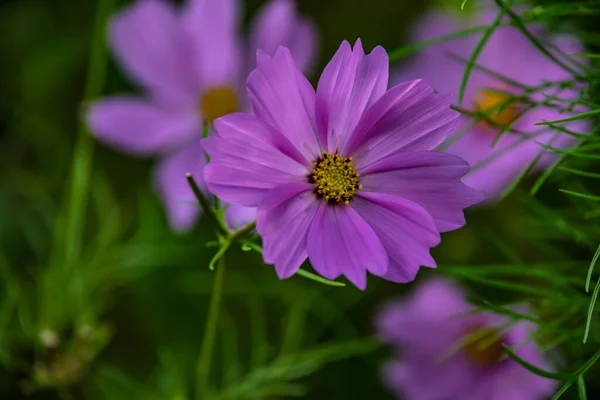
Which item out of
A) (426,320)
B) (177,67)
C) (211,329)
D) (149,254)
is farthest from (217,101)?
(211,329)

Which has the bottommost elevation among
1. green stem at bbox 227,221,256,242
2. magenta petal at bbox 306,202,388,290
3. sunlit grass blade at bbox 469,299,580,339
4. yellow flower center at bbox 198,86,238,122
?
yellow flower center at bbox 198,86,238,122

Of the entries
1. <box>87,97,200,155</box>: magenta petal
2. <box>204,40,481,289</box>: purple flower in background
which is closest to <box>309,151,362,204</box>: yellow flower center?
<box>204,40,481,289</box>: purple flower in background

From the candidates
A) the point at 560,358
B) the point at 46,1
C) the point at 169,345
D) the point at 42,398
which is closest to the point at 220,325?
the point at 169,345

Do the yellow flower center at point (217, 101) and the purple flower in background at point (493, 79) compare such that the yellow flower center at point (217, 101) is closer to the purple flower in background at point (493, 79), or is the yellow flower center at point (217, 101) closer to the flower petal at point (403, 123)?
the purple flower in background at point (493, 79)

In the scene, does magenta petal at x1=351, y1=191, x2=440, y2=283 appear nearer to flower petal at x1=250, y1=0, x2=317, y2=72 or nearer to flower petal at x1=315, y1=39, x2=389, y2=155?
flower petal at x1=315, y1=39, x2=389, y2=155

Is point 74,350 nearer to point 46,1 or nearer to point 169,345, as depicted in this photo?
point 169,345

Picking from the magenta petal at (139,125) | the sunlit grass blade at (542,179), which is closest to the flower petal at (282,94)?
the sunlit grass blade at (542,179)
